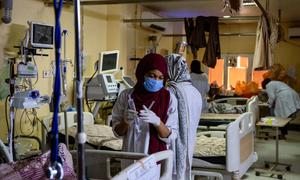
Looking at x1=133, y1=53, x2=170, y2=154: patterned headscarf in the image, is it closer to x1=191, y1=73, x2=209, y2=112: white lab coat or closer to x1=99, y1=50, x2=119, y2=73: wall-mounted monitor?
x1=99, y1=50, x2=119, y2=73: wall-mounted monitor

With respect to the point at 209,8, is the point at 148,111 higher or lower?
lower

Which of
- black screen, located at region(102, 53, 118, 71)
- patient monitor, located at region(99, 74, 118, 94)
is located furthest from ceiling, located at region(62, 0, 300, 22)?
patient monitor, located at region(99, 74, 118, 94)

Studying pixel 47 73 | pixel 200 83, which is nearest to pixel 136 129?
pixel 47 73

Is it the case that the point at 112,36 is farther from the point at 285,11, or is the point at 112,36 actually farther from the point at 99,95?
the point at 285,11

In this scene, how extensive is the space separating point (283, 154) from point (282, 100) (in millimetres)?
1023

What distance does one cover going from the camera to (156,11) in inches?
328

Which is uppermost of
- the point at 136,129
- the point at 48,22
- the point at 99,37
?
the point at 48,22

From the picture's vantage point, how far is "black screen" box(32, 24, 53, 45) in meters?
4.12

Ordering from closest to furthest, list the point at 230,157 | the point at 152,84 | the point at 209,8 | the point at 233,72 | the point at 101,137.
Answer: the point at 152,84
the point at 230,157
the point at 101,137
the point at 209,8
the point at 233,72

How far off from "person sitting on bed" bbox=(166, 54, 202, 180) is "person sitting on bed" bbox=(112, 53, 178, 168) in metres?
0.16

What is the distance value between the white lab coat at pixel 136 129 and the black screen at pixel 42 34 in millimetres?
2197

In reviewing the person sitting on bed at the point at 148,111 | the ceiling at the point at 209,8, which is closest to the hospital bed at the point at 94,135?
the person sitting on bed at the point at 148,111

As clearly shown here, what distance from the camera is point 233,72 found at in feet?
34.5

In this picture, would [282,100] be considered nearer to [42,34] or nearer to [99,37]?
[99,37]
